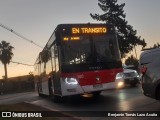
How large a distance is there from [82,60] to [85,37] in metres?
1.12

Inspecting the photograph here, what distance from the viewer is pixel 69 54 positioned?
53.8 ft

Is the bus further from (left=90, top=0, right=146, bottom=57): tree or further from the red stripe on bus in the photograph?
(left=90, top=0, right=146, bottom=57): tree

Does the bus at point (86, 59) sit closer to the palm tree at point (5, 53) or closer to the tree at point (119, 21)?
the tree at point (119, 21)

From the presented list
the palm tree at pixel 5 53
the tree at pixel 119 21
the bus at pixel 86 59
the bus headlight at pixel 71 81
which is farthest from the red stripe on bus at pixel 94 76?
the palm tree at pixel 5 53

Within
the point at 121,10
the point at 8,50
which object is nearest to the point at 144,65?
the point at 121,10

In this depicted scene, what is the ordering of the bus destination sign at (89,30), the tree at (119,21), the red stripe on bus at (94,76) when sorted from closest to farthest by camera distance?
the red stripe on bus at (94,76), the bus destination sign at (89,30), the tree at (119,21)

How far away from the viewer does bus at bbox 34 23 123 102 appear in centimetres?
1636

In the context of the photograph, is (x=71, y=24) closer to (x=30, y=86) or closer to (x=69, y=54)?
(x=69, y=54)

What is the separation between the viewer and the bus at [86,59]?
16.4m

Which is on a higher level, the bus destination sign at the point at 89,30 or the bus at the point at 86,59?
the bus destination sign at the point at 89,30

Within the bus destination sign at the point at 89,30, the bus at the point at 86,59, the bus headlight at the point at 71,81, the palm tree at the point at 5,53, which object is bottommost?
the bus headlight at the point at 71,81

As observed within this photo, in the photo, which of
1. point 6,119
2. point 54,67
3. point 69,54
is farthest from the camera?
point 54,67

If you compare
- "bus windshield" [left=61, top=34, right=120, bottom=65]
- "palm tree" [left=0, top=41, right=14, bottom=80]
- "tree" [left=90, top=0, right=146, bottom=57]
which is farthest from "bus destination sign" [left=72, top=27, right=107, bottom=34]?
"palm tree" [left=0, top=41, right=14, bottom=80]

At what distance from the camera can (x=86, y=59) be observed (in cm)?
1656
